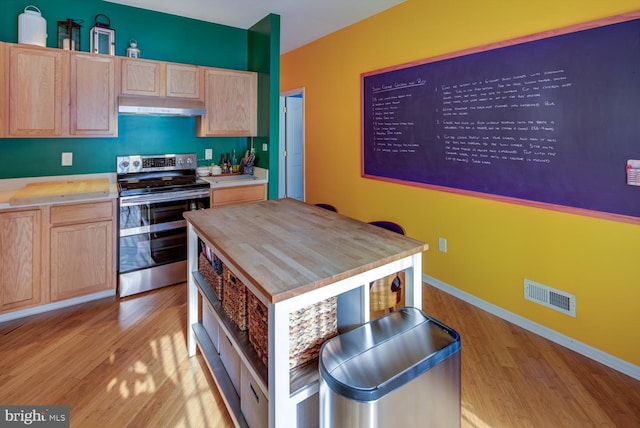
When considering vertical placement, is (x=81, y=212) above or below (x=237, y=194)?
below

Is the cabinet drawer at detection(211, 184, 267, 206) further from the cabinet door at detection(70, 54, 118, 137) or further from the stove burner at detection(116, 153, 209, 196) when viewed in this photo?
the cabinet door at detection(70, 54, 118, 137)

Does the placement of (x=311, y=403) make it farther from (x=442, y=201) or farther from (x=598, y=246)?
(x=442, y=201)

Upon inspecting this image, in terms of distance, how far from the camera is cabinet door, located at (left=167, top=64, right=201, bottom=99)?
11.1 ft

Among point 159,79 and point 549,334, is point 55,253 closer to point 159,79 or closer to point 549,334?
point 159,79

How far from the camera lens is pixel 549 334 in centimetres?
245

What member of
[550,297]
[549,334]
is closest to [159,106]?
[550,297]

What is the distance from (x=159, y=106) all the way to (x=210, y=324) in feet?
7.03

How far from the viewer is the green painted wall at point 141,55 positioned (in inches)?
119

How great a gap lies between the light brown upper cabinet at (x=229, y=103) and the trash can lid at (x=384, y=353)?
114 inches

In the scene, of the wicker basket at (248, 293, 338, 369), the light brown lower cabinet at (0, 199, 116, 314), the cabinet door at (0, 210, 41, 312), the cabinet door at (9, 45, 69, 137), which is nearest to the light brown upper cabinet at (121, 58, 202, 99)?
the cabinet door at (9, 45, 69, 137)

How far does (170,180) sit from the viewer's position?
346 centimetres

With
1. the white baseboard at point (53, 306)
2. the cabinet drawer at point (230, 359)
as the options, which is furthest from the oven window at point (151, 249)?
the cabinet drawer at point (230, 359)

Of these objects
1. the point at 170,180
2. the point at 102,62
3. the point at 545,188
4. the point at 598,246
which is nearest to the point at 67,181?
the point at 170,180

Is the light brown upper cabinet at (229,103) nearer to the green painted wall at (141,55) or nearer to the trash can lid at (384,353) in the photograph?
the green painted wall at (141,55)
